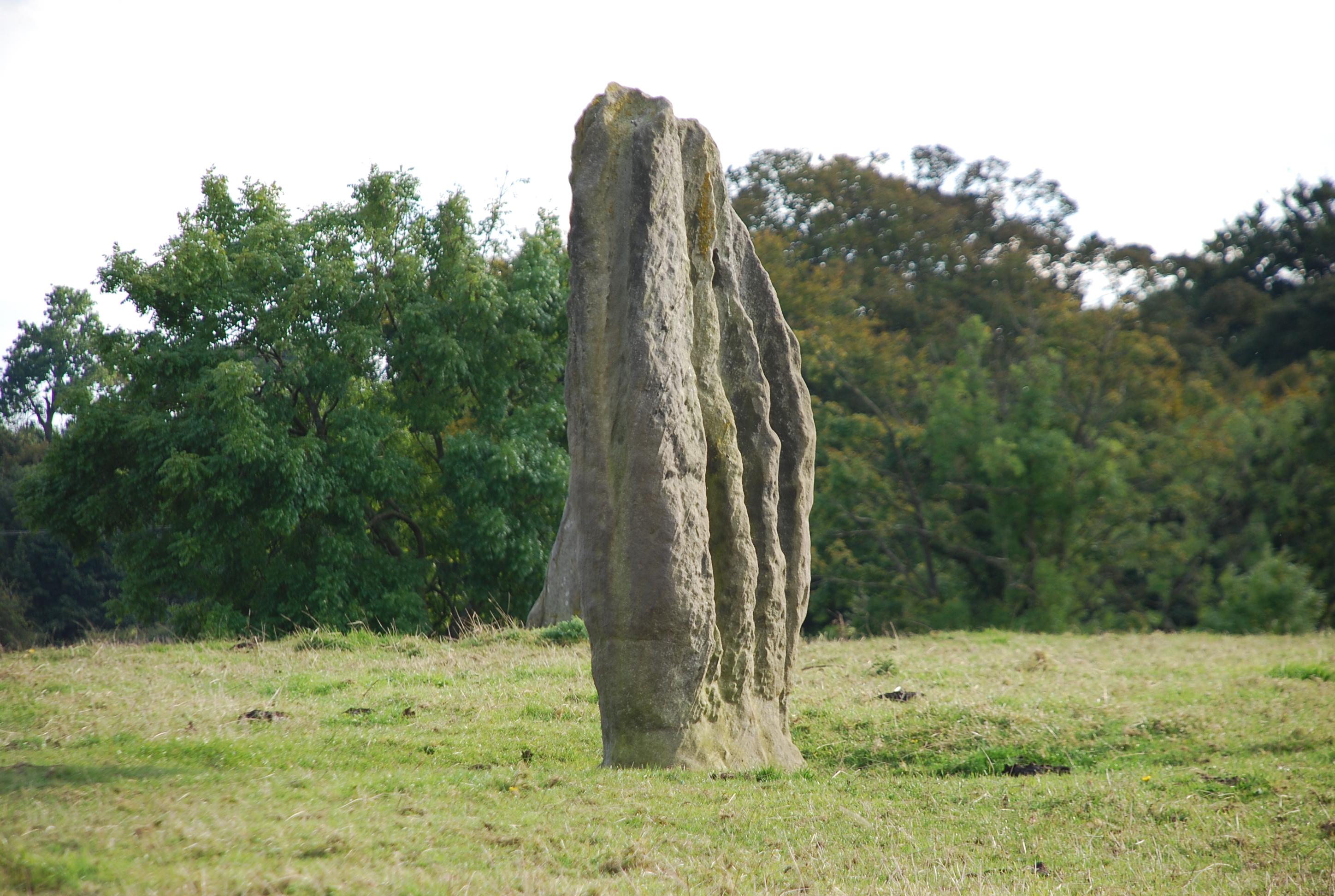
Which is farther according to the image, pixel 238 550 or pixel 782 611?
pixel 238 550

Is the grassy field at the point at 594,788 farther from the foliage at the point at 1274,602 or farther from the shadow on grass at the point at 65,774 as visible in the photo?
the foliage at the point at 1274,602

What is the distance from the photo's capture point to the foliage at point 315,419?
1884cm

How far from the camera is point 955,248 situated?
110ft

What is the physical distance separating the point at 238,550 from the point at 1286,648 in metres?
16.5

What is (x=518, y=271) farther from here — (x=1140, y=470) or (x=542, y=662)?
(x=1140, y=470)

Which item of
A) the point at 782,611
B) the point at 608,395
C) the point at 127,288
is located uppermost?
the point at 127,288

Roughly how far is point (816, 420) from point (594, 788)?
71.3ft

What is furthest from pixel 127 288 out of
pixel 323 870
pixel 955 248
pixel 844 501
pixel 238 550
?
pixel 955 248

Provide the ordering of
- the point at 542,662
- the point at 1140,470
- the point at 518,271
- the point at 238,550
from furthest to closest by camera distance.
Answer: the point at 1140,470, the point at 518,271, the point at 238,550, the point at 542,662

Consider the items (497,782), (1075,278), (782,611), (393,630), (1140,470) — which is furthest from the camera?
(1075,278)

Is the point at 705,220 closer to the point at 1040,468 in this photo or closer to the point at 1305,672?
the point at 1305,672

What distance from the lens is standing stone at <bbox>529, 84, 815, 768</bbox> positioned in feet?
23.1

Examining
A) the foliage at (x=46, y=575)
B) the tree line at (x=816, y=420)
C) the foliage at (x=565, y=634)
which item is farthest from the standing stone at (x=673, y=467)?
the foliage at (x=46, y=575)

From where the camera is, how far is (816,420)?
90.4 feet
